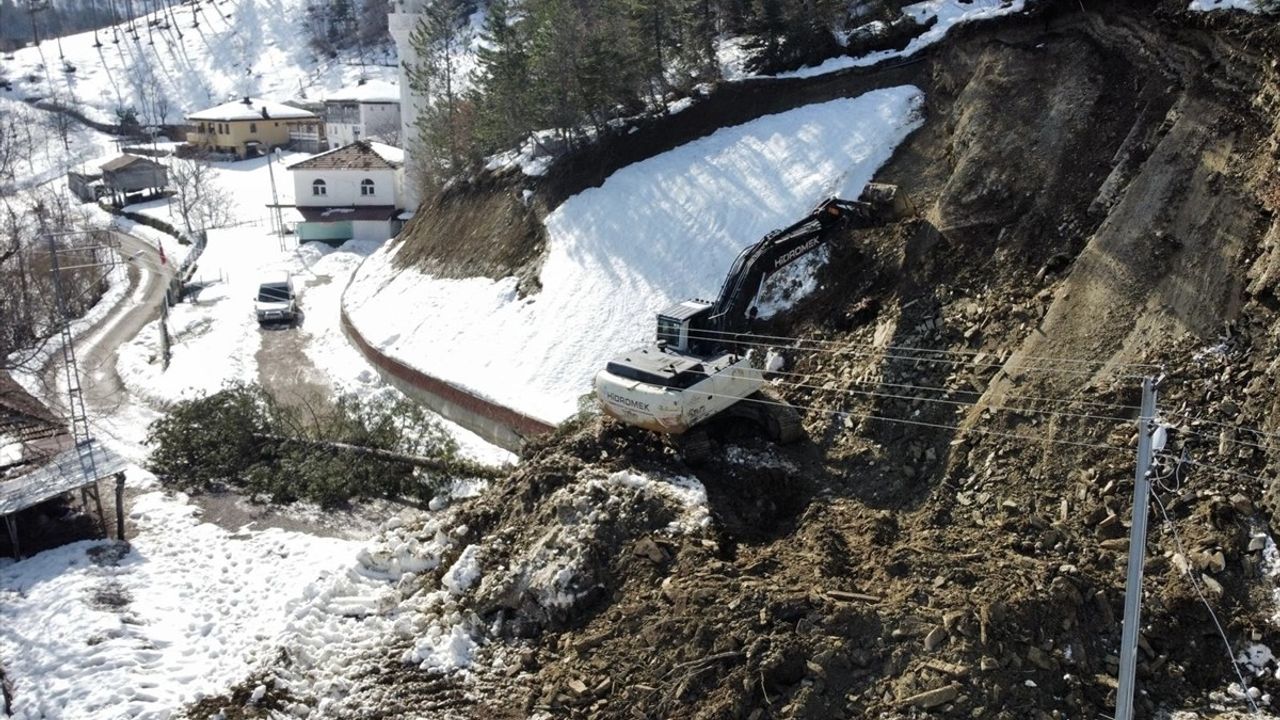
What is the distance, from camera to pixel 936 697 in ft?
35.4

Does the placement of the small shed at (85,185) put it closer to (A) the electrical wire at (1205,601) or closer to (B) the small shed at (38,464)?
(B) the small shed at (38,464)

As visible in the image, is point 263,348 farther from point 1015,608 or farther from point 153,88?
point 153,88

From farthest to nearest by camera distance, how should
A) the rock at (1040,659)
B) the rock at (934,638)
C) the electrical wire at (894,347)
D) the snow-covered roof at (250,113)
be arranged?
the snow-covered roof at (250,113) → the electrical wire at (894,347) → the rock at (934,638) → the rock at (1040,659)

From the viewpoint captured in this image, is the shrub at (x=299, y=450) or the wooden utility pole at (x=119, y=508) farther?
the shrub at (x=299, y=450)

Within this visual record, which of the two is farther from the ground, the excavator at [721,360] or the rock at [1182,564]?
the excavator at [721,360]

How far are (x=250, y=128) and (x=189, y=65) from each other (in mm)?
36274

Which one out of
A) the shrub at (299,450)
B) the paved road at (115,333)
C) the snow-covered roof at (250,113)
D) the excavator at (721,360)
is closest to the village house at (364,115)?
the snow-covered roof at (250,113)

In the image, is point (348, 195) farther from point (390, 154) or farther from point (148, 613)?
point (148, 613)

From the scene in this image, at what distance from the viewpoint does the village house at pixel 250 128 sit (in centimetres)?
7294

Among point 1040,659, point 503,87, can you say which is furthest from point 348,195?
point 1040,659

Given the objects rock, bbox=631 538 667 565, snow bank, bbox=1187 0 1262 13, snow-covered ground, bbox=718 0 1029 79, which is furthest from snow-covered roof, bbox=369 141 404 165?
rock, bbox=631 538 667 565

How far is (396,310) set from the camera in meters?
31.7

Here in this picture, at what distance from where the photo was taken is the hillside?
451 inches

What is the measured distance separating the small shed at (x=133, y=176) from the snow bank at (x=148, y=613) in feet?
175
